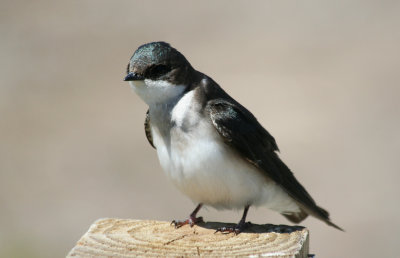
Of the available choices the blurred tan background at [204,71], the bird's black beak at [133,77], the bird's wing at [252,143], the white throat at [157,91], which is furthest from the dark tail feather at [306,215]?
the blurred tan background at [204,71]

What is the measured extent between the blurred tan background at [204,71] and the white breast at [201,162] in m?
3.44

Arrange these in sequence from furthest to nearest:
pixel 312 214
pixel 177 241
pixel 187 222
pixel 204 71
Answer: pixel 204 71 < pixel 312 214 < pixel 187 222 < pixel 177 241

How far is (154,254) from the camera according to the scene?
347 cm

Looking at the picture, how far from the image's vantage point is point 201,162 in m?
4.38

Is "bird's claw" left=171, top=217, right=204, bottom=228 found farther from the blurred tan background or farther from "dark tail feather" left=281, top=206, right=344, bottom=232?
the blurred tan background

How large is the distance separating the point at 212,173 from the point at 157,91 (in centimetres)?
51

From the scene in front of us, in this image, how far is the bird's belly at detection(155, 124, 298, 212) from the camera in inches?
173

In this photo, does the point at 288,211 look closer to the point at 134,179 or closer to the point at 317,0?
the point at 134,179

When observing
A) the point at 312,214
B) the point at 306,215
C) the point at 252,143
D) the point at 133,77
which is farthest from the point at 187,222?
the point at 306,215

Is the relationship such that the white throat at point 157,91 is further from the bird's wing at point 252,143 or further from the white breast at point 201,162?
the bird's wing at point 252,143

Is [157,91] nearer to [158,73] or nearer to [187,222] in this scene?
[158,73]

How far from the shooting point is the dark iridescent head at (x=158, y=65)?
4297mm

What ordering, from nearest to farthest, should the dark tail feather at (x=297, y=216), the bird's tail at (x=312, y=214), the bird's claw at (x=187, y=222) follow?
the bird's claw at (x=187, y=222)
the bird's tail at (x=312, y=214)
the dark tail feather at (x=297, y=216)

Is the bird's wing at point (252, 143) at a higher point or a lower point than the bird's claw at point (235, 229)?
higher
